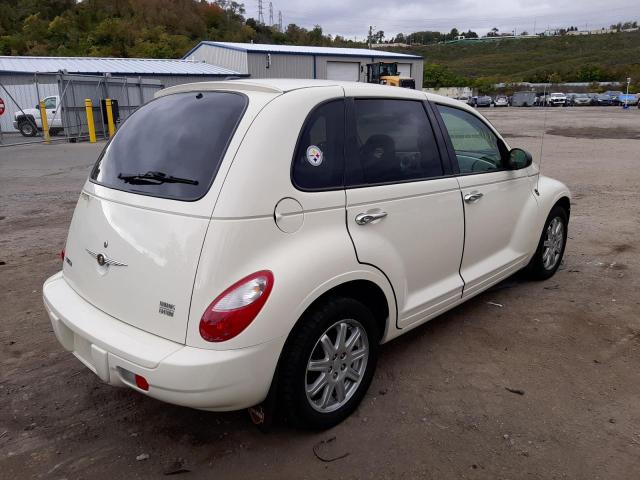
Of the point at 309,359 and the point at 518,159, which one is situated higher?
the point at 518,159

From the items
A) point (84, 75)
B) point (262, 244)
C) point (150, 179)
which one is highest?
point (84, 75)

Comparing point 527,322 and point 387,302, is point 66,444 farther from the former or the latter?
point 527,322

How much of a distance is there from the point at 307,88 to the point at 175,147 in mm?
761

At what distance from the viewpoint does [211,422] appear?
2.90m

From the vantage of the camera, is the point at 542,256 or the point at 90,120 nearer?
the point at 542,256

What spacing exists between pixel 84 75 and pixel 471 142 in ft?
82.2

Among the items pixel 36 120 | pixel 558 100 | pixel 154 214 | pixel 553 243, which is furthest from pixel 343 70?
pixel 154 214

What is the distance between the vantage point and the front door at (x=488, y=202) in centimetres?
363

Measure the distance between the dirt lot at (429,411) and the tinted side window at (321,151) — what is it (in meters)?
1.34

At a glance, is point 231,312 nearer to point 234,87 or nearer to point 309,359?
point 309,359

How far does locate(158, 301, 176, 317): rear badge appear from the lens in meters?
2.33

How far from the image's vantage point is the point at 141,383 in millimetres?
2348

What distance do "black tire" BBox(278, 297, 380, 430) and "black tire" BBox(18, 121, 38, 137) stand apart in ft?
74.8

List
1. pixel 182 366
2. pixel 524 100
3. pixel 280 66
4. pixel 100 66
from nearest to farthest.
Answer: pixel 182 366
pixel 100 66
pixel 280 66
pixel 524 100
